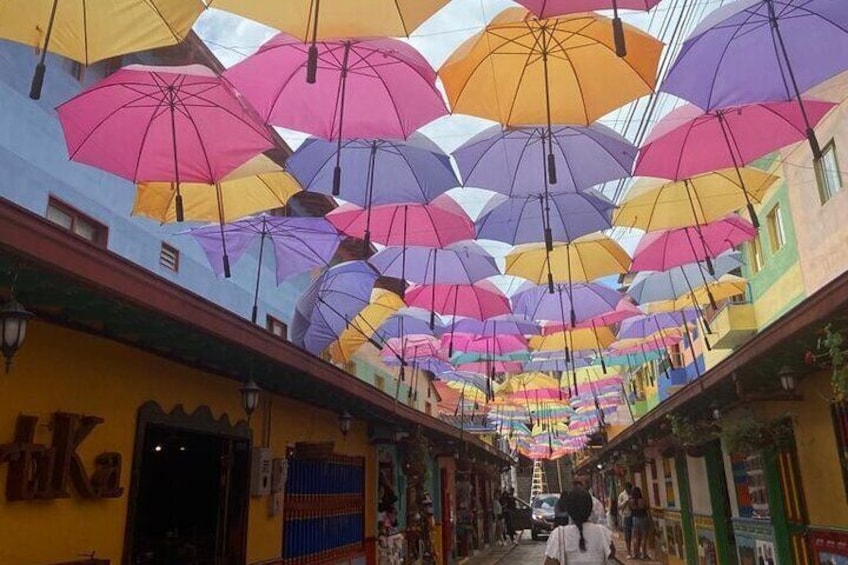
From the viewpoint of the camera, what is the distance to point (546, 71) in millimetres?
6820

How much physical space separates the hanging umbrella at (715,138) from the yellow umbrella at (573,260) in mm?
3399

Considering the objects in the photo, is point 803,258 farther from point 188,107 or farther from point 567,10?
point 188,107

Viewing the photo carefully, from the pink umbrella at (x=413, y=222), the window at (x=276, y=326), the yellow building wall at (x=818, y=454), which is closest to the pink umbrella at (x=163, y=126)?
the pink umbrella at (x=413, y=222)

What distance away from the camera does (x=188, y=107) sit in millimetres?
7523

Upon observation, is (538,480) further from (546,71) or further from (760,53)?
(546,71)

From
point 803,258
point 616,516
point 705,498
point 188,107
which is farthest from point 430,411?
point 188,107

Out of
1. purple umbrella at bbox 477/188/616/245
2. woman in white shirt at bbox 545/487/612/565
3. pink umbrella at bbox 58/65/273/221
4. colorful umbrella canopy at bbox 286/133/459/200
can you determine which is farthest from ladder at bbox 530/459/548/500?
pink umbrella at bbox 58/65/273/221

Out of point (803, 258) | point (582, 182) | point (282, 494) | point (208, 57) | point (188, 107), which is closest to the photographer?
point (188, 107)

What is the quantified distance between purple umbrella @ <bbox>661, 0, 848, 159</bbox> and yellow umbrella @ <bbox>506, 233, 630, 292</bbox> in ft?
16.1

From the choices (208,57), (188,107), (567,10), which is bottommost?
(567,10)

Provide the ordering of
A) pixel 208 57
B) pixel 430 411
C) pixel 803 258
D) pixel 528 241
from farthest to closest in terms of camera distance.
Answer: pixel 430 411
pixel 803 258
pixel 208 57
pixel 528 241

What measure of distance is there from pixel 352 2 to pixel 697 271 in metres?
10.3

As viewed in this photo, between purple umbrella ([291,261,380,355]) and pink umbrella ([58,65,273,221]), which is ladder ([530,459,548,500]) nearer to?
purple umbrella ([291,261,380,355])

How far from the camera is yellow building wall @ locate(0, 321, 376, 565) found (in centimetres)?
503
